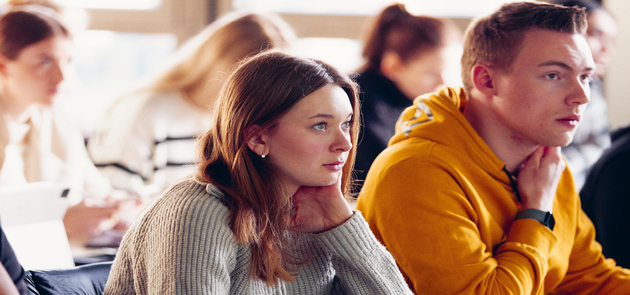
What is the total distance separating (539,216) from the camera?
130 centimetres

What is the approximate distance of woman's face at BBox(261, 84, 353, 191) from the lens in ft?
3.32

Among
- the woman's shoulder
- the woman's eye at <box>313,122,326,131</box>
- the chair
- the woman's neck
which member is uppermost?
the woman's eye at <box>313,122,326,131</box>

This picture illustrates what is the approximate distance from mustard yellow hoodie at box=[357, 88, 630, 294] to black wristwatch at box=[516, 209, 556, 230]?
0.7 inches

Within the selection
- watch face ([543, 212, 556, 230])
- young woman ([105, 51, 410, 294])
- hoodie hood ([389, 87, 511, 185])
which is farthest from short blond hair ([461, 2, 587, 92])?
young woman ([105, 51, 410, 294])

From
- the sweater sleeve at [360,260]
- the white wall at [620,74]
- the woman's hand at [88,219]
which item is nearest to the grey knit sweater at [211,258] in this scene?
the sweater sleeve at [360,260]

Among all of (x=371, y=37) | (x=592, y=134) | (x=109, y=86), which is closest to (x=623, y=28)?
(x=592, y=134)

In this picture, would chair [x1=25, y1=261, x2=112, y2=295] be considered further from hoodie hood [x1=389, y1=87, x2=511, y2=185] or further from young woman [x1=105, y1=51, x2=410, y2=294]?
hoodie hood [x1=389, y1=87, x2=511, y2=185]

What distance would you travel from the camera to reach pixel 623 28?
3.11 meters

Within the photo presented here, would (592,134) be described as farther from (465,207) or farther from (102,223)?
(102,223)

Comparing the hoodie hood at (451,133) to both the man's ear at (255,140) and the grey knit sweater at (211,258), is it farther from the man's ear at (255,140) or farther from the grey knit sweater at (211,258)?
the man's ear at (255,140)

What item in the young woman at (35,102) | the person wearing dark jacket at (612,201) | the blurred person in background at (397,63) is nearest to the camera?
the person wearing dark jacket at (612,201)

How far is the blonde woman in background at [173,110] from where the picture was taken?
2.10 m

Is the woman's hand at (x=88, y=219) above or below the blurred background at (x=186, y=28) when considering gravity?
below

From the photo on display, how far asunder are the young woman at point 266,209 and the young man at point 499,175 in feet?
0.50
